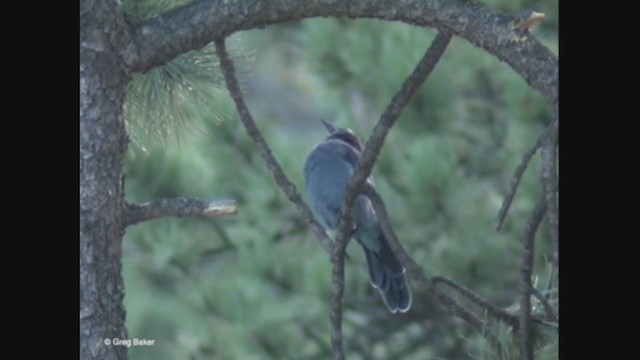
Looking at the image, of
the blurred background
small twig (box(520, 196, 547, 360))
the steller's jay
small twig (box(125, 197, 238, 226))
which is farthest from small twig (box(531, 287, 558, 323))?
the blurred background

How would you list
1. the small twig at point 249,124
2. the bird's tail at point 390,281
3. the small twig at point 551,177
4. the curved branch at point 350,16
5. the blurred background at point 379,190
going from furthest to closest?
the blurred background at point 379,190
the bird's tail at point 390,281
the small twig at point 249,124
the curved branch at point 350,16
the small twig at point 551,177

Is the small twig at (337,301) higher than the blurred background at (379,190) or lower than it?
lower

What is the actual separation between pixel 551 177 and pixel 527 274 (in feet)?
0.40

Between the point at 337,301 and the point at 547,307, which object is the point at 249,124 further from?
the point at 547,307

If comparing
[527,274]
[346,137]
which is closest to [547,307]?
[527,274]

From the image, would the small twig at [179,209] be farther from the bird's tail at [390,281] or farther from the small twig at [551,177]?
the bird's tail at [390,281]

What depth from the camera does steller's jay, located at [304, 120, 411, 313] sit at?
6.22ft

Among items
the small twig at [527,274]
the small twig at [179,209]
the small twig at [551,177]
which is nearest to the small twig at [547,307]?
the small twig at [527,274]

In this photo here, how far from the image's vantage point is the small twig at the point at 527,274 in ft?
3.63

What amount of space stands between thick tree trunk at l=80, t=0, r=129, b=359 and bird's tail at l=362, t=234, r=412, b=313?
724 mm

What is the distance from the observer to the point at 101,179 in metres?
1.19

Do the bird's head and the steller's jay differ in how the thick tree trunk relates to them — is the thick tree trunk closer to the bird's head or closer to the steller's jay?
the steller's jay
